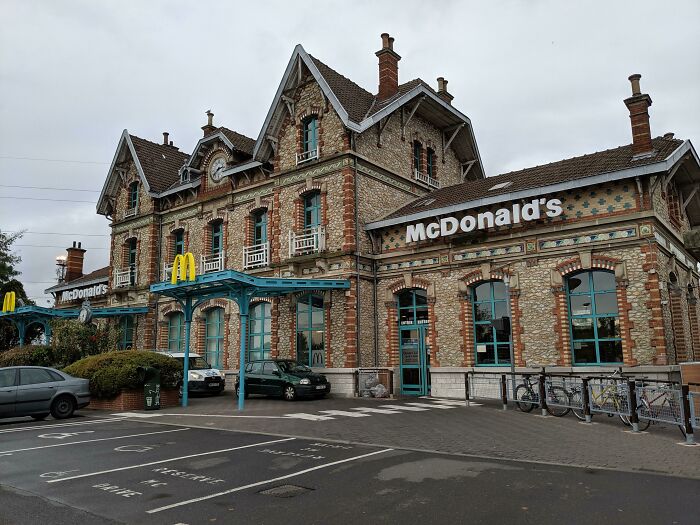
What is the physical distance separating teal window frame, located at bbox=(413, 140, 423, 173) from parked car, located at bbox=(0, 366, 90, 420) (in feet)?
49.7

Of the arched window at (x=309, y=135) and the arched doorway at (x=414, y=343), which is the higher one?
the arched window at (x=309, y=135)

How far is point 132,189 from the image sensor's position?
29.6 m

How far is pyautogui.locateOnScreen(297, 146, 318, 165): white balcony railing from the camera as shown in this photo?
68.6 ft

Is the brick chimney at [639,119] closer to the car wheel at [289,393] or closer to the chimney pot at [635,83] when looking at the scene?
the chimney pot at [635,83]

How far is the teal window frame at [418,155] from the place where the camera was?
76.5ft

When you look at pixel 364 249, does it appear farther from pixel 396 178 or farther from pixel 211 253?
pixel 211 253

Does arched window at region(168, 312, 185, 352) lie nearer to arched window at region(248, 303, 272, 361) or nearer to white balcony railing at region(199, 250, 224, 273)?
white balcony railing at region(199, 250, 224, 273)

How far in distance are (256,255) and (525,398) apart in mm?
12519

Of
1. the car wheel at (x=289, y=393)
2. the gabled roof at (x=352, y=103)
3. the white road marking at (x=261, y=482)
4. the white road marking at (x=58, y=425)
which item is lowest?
the white road marking at (x=58, y=425)

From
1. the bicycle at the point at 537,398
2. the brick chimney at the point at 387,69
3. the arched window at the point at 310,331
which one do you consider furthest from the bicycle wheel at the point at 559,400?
the brick chimney at the point at 387,69

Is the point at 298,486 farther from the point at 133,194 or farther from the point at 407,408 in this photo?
the point at 133,194

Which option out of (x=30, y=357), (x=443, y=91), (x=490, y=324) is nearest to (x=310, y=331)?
(x=490, y=324)

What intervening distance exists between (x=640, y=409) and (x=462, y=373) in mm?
6856

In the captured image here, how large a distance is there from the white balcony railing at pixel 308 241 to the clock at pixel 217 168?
241 inches
